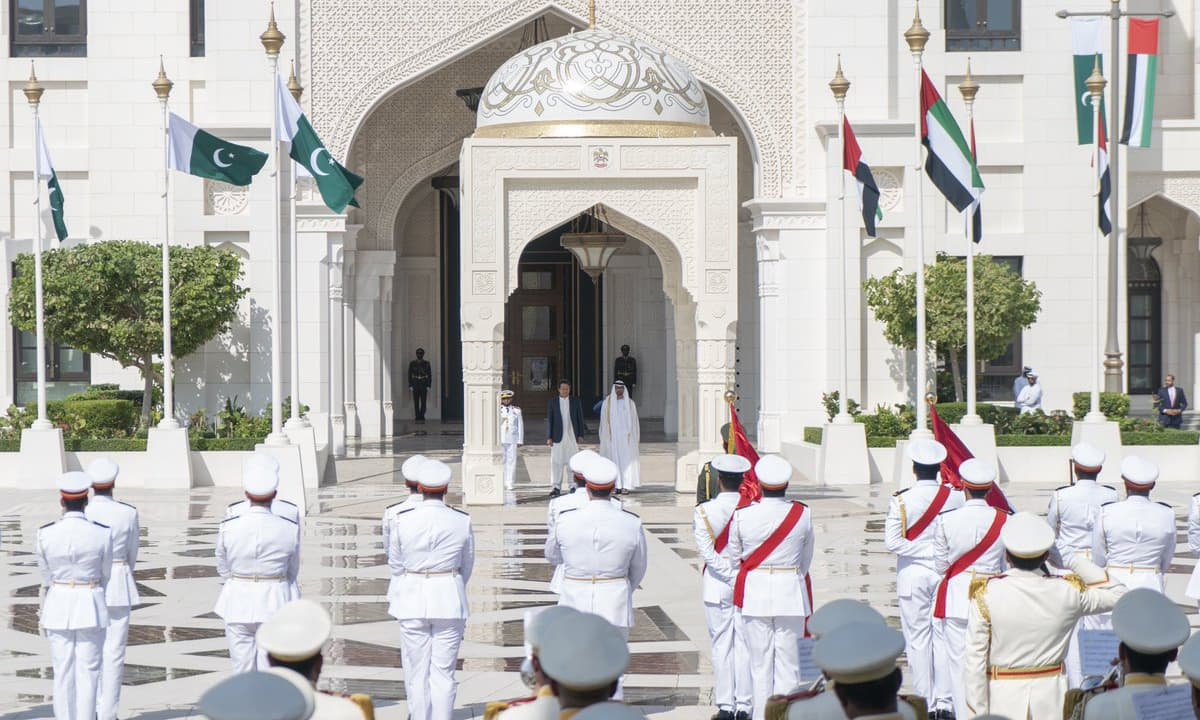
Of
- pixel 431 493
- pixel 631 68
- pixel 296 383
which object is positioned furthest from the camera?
pixel 296 383

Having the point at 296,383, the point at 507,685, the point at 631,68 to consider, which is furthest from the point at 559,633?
the point at 296,383

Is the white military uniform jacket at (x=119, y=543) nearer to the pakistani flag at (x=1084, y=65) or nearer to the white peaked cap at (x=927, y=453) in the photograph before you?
the white peaked cap at (x=927, y=453)

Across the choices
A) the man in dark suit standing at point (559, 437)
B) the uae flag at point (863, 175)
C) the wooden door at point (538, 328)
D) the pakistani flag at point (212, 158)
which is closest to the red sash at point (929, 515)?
the man in dark suit standing at point (559, 437)

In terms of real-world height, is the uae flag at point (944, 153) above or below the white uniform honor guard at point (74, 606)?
above

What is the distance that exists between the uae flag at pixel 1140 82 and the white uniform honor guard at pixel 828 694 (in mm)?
20147

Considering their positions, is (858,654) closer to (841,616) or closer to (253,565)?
(841,616)

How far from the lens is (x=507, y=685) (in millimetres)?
9250

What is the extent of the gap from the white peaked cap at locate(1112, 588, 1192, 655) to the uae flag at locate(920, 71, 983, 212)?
14.4 metres

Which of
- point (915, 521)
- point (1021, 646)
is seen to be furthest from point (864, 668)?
point (915, 521)

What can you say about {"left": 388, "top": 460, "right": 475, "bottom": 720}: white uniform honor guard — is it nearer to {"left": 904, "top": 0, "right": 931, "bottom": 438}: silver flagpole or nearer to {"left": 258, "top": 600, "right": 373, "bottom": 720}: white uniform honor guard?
{"left": 258, "top": 600, "right": 373, "bottom": 720}: white uniform honor guard

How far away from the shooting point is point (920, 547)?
8688mm

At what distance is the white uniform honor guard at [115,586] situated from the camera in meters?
8.34

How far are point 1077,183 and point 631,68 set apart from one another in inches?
387

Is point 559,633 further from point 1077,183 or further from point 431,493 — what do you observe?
point 1077,183
